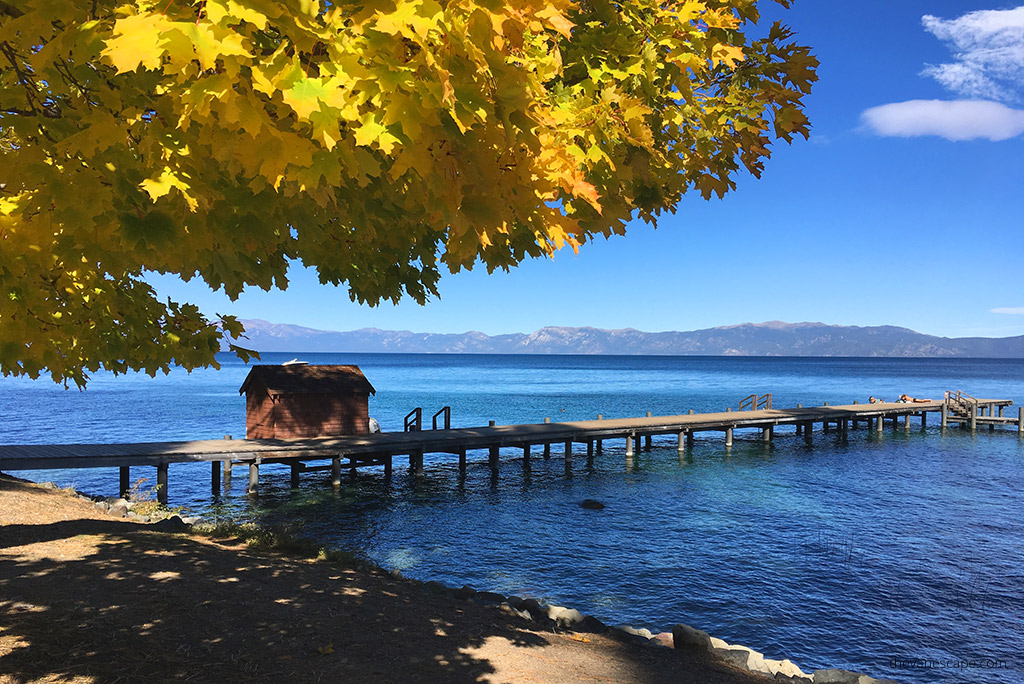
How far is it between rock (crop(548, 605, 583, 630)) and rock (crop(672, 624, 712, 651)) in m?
1.73

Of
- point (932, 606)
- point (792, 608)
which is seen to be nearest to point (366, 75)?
point (792, 608)

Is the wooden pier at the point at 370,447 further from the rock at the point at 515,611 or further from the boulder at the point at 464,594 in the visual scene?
the rock at the point at 515,611

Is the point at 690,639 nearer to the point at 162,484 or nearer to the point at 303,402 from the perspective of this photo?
the point at 162,484

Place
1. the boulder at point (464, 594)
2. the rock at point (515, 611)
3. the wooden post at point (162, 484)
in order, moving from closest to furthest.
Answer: the rock at point (515, 611) < the boulder at point (464, 594) < the wooden post at point (162, 484)

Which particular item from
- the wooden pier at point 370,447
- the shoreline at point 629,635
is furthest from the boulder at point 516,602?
the wooden pier at point 370,447

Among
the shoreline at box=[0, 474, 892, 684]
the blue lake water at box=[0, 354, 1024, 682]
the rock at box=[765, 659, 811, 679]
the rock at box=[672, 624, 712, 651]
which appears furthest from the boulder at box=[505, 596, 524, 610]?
the rock at box=[765, 659, 811, 679]

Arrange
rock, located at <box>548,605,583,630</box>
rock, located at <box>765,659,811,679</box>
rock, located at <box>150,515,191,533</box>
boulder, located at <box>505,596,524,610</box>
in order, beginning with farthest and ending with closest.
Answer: rock, located at <box>150,515,191,533</box>, boulder, located at <box>505,596,524,610</box>, rock, located at <box>548,605,583,630</box>, rock, located at <box>765,659,811,679</box>

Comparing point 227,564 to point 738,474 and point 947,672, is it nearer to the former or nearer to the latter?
point 947,672

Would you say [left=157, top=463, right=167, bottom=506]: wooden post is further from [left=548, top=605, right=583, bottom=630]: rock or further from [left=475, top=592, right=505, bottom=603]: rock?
[left=548, top=605, right=583, bottom=630]: rock

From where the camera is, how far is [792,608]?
14195 millimetres

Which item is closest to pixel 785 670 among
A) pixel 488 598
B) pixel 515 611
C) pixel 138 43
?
pixel 515 611

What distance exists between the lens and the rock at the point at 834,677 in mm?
9633

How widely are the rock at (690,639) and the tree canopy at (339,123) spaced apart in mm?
7879

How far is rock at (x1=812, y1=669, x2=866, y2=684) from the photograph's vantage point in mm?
9633
